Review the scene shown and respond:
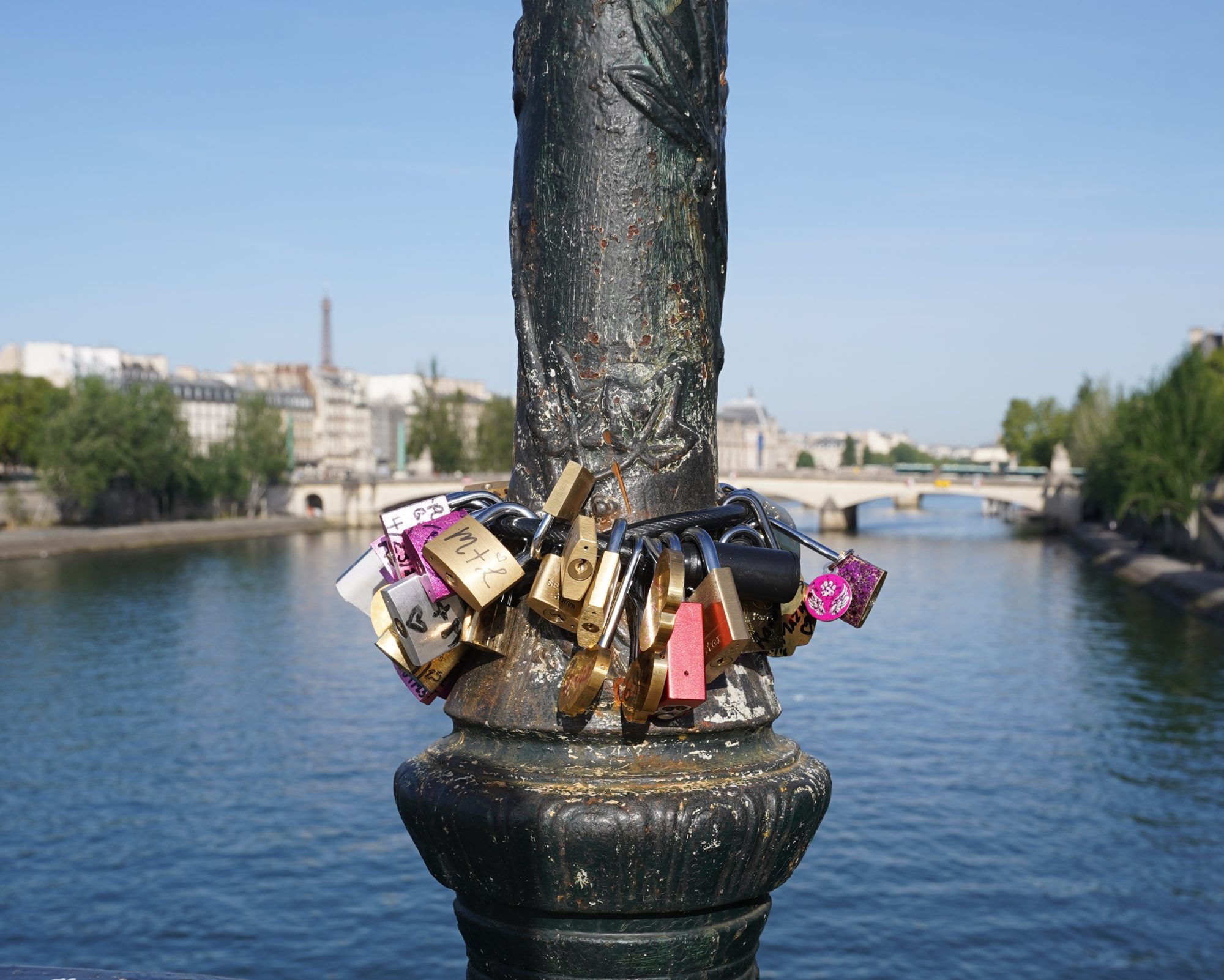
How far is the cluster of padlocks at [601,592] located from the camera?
5.54 feet

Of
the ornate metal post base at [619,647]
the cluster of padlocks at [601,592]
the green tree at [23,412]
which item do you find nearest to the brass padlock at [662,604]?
the cluster of padlocks at [601,592]

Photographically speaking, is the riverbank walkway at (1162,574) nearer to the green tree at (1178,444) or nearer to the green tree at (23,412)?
the green tree at (1178,444)

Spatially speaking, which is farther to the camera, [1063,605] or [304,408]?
[304,408]

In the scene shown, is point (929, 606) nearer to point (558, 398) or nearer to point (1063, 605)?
point (1063, 605)

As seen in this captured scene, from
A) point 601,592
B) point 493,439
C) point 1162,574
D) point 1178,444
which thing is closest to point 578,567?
point 601,592

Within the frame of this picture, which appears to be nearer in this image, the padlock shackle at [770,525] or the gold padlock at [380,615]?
the gold padlock at [380,615]

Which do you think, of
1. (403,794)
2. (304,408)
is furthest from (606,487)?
(304,408)

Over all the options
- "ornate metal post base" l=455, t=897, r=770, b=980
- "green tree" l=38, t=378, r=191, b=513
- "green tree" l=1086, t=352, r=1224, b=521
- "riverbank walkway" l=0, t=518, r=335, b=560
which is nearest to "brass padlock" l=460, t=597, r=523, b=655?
"ornate metal post base" l=455, t=897, r=770, b=980

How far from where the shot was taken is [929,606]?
33.6 m

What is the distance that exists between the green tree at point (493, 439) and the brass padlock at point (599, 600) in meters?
74.8

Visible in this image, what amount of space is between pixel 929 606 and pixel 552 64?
32.6 m

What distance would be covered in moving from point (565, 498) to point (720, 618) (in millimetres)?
247

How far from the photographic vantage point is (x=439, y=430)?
3159 inches

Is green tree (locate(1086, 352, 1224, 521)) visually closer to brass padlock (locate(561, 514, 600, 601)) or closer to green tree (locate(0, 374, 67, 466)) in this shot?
green tree (locate(0, 374, 67, 466))
